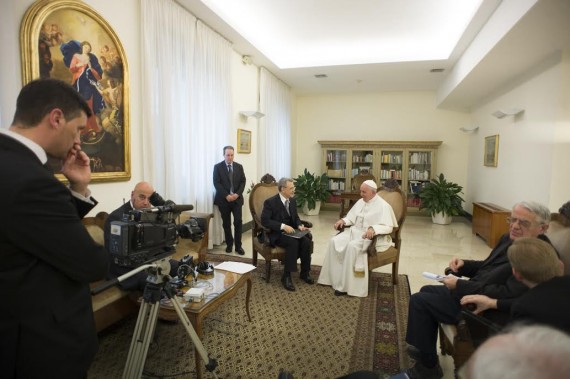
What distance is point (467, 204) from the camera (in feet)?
26.0

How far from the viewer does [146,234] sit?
4.50 ft

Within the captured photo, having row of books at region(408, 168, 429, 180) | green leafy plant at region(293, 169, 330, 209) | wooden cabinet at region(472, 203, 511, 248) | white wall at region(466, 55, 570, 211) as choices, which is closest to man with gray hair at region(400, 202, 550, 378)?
white wall at region(466, 55, 570, 211)

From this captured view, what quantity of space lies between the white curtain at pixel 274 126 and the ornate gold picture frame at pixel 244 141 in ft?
1.72

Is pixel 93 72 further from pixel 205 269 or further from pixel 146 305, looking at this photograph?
pixel 146 305

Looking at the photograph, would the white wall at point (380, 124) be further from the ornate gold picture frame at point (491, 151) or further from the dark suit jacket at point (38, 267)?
the dark suit jacket at point (38, 267)

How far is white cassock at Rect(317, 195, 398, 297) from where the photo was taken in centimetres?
336

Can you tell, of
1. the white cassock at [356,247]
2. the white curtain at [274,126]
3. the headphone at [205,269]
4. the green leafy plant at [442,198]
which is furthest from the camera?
the green leafy plant at [442,198]

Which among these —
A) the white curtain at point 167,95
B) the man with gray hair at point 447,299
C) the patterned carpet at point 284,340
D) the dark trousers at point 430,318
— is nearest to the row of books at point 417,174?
the patterned carpet at point 284,340

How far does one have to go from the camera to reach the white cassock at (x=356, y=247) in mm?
3359

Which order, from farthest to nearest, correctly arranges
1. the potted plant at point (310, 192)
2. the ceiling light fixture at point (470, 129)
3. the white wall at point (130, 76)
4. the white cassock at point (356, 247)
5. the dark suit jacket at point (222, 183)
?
the potted plant at point (310, 192) < the ceiling light fixture at point (470, 129) < the dark suit jacket at point (222, 183) < the white cassock at point (356, 247) < the white wall at point (130, 76)

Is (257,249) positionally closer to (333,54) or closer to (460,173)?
(333,54)

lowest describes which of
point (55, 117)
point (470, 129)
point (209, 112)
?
point (55, 117)

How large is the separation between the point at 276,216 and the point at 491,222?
3708 mm

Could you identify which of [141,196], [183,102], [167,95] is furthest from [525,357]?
[183,102]
